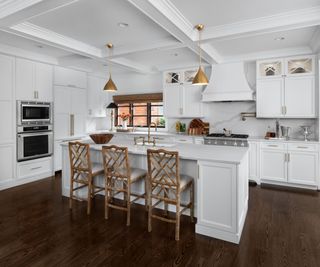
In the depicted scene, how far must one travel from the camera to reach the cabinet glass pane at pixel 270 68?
462 cm

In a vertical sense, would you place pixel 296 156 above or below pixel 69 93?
below

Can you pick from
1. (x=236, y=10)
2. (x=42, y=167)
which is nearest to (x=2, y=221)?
(x=42, y=167)

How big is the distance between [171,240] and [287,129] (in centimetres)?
341

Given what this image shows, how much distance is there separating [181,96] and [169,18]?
9.59 feet

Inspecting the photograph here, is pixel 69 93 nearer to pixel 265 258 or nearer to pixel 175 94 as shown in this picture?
pixel 175 94

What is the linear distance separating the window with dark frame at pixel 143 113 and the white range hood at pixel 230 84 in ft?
5.25

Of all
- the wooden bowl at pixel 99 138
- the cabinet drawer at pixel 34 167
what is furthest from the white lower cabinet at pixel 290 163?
the cabinet drawer at pixel 34 167

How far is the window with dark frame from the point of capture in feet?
21.3

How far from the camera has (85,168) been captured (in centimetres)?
344

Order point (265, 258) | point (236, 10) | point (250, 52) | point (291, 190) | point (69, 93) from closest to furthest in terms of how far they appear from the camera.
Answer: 1. point (265, 258)
2. point (236, 10)
3. point (291, 190)
4. point (250, 52)
5. point (69, 93)

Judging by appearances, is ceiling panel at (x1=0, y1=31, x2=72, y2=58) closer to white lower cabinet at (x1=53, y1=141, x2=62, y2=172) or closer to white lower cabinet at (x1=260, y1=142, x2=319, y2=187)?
white lower cabinet at (x1=53, y1=141, x2=62, y2=172)

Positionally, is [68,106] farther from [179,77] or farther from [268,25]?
[268,25]

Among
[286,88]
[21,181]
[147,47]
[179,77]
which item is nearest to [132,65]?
[179,77]

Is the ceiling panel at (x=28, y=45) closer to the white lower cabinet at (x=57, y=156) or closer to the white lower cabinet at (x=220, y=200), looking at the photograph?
the white lower cabinet at (x=57, y=156)
